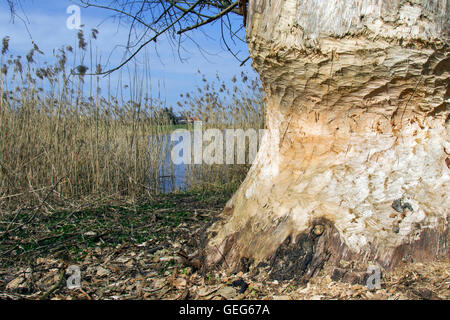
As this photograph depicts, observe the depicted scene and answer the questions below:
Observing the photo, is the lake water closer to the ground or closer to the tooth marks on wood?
the ground

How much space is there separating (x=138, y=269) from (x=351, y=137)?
1371 mm

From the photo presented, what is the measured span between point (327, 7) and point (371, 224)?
999mm

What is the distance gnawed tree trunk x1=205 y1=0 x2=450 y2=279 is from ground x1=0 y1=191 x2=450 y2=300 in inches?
4.0

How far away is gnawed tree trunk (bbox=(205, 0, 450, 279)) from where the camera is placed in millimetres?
1652

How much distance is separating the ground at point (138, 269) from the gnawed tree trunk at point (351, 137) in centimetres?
10

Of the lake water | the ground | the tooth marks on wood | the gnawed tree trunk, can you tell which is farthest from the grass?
the lake water

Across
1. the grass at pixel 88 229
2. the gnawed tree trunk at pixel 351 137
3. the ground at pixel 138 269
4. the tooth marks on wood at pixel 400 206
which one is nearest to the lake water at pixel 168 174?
the grass at pixel 88 229

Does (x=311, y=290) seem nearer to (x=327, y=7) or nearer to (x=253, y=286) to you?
(x=253, y=286)

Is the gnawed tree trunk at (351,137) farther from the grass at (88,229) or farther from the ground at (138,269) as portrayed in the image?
the grass at (88,229)

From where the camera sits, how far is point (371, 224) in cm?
172

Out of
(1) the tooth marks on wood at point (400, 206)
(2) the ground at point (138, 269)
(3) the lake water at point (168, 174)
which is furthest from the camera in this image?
(3) the lake water at point (168, 174)

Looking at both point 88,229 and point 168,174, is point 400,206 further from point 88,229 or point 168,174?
point 168,174

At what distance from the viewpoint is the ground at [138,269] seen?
161 centimetres
